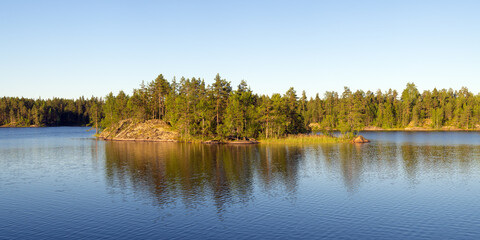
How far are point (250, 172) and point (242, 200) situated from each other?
19.9 metres

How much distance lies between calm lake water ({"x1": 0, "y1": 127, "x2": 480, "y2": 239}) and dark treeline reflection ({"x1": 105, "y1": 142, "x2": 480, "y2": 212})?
0.59ft

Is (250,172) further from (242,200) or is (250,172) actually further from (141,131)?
(141,131)

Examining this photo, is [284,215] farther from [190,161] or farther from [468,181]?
[190,161]

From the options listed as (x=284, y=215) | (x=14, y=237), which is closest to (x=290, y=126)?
(x=284, y=215)

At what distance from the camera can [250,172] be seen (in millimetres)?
63469

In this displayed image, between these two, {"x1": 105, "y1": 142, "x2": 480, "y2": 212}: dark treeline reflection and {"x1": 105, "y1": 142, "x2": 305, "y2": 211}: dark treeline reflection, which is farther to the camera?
{"x1": 105, "y1": 142, "x2": 480, "y2": 212}: dark treeline reflection

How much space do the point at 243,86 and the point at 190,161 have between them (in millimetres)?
68418

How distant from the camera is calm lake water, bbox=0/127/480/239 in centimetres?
3259

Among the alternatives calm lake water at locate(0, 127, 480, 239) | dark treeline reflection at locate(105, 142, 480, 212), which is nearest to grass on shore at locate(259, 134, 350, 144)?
dark treeline reflection at locate(105, 142, 480, 212)

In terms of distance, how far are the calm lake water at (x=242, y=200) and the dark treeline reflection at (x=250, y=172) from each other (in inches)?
7.1

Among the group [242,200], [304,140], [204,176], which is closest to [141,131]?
[304,140]

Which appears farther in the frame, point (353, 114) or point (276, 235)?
point (353, 114)

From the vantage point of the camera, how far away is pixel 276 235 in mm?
31125

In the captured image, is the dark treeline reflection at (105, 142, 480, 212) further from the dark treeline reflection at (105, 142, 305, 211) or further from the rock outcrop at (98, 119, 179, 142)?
the rock outcrop at (98, 119, 179, 142)
